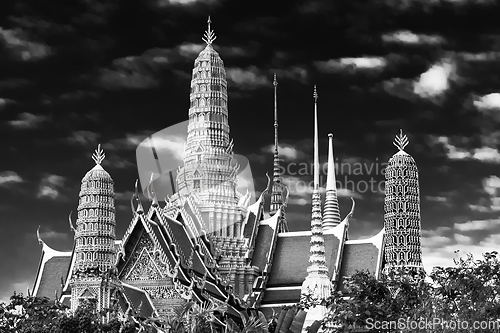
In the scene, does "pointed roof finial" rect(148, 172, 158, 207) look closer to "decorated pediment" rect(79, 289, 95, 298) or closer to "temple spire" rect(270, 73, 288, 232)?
"decorated pediment" rect(79, 289, 95, 298)

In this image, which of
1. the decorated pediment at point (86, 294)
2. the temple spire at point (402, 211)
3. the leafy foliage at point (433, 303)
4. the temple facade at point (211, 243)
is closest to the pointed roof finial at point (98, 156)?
the temple facade at point (211, 243)

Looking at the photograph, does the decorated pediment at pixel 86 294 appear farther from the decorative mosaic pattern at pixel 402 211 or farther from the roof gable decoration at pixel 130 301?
the decorative mosaic pattern at pixel 402 211

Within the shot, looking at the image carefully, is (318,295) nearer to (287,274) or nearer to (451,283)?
(287,274)

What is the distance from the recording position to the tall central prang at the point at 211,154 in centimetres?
4866

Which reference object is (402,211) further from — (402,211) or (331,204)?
(331,204)

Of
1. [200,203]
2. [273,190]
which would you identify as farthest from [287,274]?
[273,190]

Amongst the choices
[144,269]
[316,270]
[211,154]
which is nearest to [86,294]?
[144,269]

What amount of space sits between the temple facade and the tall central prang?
0.15 feet

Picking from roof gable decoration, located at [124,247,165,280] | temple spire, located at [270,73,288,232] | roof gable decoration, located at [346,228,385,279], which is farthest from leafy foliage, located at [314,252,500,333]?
temple spire, located at [270,73,288,232]

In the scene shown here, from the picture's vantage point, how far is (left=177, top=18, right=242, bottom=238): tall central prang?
48656 mm

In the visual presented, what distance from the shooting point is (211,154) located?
49.6 m

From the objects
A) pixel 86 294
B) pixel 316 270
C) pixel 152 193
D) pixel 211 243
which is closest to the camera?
pixel 86 294

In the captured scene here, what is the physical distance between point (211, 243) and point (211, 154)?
4.61m

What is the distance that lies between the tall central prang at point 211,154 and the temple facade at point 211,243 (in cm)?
5
